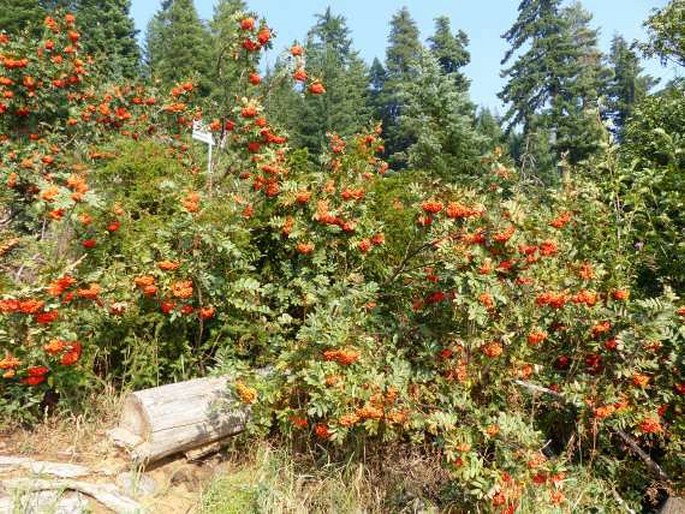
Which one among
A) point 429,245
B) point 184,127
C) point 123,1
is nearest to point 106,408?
point 429,245

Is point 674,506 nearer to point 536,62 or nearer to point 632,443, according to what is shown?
point 632,443

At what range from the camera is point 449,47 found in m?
27.6

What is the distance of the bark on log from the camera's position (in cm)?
284

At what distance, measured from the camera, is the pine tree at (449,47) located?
90.4 feet

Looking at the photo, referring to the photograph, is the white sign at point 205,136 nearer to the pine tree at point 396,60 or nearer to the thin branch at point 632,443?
the thin branch at point 632,443

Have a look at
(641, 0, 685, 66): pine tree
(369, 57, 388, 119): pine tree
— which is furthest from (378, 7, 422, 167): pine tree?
(641, 0, 685, 66): pine tree

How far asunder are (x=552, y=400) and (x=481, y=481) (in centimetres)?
112

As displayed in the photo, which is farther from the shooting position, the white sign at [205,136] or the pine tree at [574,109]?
the pine tree at [574,109]

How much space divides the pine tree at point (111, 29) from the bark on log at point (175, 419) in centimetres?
2576

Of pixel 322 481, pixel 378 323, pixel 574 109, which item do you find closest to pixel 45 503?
pixel 322 481

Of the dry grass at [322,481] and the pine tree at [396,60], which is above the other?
the pine tree at [396,60]

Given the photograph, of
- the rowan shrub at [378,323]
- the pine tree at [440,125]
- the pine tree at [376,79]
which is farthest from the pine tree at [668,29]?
the pine tree at [376,79]

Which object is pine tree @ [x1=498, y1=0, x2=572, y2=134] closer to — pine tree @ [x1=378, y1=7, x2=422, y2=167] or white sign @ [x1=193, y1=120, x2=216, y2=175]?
pine tree @ [x1=378, y1=7, x2=422, y2=167]

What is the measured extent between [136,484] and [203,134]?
3.19 m
